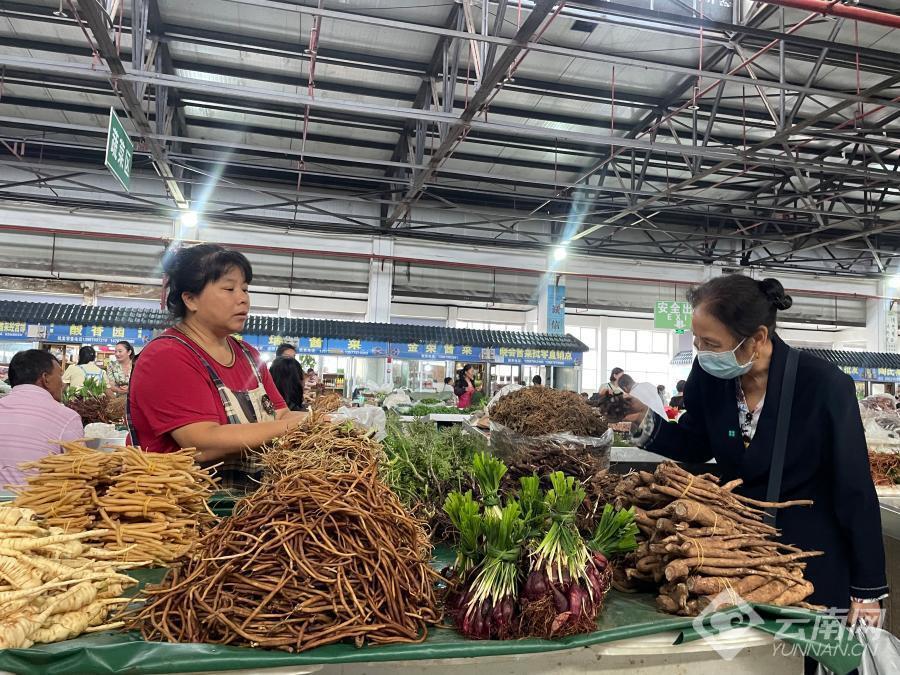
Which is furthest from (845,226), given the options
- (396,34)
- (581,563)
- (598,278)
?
(581,563)

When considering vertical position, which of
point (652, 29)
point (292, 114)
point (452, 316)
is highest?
point (292, 114)

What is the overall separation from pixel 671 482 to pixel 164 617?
146cm

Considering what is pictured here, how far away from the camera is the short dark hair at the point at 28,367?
3.39 m

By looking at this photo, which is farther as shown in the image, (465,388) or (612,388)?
(465,388)

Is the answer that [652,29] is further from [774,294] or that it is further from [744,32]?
[774,294]

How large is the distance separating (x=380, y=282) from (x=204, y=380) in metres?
11.7

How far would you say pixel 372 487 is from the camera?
1372 millimetres

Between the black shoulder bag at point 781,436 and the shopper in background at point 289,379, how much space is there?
3739 mm

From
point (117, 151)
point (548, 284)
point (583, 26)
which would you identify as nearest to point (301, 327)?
point (117, 151)

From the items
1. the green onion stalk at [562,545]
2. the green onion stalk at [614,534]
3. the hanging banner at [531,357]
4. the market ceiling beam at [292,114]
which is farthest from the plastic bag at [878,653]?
the hanging banner at [531,357]

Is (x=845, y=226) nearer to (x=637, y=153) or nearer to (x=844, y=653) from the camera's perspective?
(x=637, y=153)

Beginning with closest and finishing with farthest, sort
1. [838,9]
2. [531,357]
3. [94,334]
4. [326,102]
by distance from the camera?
1. [838,9]
2. [326,102]
3. [94,334]
4. [531,357]

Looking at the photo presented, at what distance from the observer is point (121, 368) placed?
910 cm

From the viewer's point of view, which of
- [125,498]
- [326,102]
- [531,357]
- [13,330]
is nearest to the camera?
[125,498]
